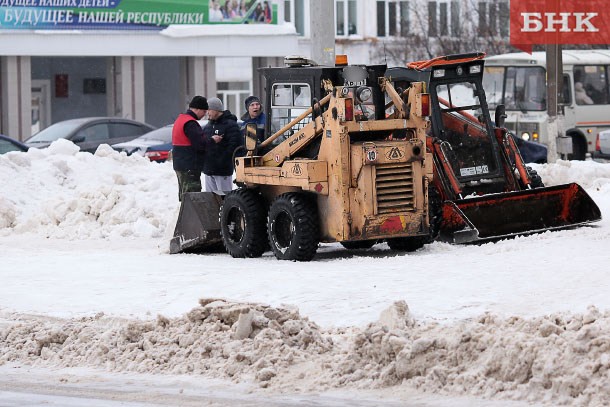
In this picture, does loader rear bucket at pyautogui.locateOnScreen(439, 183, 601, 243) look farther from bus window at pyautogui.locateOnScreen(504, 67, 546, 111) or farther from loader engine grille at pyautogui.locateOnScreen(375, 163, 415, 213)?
bus window at pyautogui.locateOnScreen(504, 67, 546, 111)

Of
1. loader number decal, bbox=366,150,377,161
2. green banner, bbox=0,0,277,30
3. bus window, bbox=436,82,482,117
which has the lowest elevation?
loader number decal, bbox=366,150,377,161

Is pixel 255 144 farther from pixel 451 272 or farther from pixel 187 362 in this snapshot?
pixel 187 362

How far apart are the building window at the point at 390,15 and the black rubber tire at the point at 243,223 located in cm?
4625

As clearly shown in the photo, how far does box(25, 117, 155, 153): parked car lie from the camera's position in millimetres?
29542

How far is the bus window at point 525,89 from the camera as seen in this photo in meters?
29.1

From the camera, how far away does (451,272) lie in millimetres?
12188

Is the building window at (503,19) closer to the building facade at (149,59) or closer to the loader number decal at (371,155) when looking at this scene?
the building facade at (149,59)

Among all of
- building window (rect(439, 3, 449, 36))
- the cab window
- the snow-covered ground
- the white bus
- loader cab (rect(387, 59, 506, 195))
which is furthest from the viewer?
building window (rect(439, 3, 449, 36))

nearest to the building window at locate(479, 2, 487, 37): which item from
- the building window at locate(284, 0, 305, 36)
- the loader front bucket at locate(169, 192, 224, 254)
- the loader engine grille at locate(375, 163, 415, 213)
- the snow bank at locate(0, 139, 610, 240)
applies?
the building window at locate(284, 0, 305, 36)

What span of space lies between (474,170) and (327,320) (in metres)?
6.65

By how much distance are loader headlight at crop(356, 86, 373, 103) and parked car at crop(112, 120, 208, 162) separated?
44.9 ft

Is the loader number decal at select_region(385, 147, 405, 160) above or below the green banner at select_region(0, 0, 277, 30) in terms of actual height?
below

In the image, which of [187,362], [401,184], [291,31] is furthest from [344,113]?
[291,31]

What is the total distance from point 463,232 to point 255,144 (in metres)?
2.44
